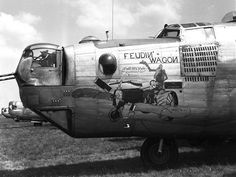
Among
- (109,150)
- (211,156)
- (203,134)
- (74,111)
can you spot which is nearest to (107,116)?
(74,111)

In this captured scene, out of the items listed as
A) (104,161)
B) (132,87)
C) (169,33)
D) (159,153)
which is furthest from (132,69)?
(104,161)

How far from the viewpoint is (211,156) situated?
14258 millimetres

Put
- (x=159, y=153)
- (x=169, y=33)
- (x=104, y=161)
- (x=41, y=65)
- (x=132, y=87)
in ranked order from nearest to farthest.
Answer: (x=132, y=87)
(x=41, y=65)
(x=159, y=153)
(x=169, y=33)
(x=104, y=161)

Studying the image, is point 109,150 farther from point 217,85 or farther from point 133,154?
point 217,85

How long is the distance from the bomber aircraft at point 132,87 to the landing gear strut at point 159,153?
0.60m

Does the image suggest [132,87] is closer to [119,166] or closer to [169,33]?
[169,33]

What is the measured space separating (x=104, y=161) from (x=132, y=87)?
4.24 meters

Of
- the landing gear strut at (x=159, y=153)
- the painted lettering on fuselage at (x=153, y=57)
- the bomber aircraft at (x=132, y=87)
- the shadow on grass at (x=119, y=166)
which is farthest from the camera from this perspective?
the shadow on grass at (x=119, y=166)

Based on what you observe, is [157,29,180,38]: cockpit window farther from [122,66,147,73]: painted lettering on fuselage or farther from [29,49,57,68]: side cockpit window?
[29,49,57,68]: side cockpit window

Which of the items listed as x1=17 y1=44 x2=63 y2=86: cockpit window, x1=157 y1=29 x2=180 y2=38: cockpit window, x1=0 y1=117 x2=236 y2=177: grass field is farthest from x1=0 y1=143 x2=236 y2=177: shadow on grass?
x1=157 y1=29 x2=180 y2=38: cockpit window

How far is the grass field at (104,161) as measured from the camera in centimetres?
1184

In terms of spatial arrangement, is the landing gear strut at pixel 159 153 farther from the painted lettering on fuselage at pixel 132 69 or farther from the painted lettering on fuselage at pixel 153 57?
the painted lettering on fuselage at pixel 153 57

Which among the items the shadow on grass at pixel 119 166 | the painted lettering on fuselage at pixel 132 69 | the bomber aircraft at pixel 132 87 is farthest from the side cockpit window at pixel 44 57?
the shadow on grass at pixel 119 166

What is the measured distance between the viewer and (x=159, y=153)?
39.7 feet
